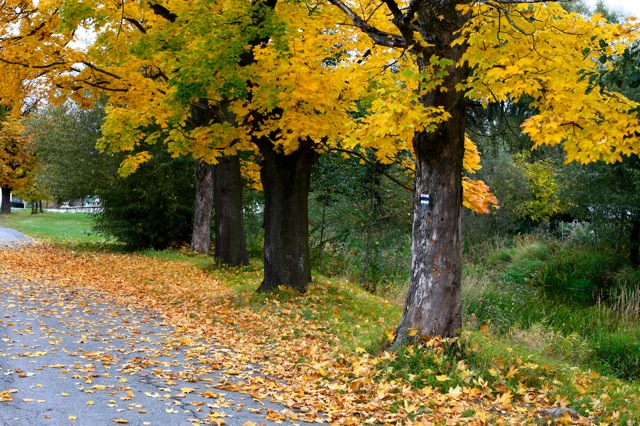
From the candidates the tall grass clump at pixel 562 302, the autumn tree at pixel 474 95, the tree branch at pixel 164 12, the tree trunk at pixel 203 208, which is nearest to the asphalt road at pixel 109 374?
the autumn tree at pixel 474 95

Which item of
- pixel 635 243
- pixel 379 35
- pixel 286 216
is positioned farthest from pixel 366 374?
pixel 635 243

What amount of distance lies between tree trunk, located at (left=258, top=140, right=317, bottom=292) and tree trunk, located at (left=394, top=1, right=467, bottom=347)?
483 centimetres

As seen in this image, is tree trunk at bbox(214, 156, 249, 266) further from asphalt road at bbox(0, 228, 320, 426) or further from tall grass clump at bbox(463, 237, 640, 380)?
asphalt road at bbox(0, 228, 320, 426)

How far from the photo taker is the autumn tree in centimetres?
689

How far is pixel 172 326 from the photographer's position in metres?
10.7

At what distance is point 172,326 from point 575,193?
541 inches

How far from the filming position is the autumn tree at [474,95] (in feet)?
22.6

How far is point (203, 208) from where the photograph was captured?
22500 mm

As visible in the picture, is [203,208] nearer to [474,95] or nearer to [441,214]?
[441,214]

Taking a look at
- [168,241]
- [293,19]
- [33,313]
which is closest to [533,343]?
[293,19]

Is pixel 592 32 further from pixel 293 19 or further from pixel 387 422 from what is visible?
pixel 293 19

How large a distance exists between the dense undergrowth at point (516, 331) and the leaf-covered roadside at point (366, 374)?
0.08 ft

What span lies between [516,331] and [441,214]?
4.44 meters

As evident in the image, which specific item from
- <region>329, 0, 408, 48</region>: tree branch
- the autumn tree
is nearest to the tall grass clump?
the autumn tree
